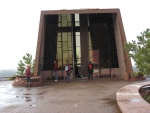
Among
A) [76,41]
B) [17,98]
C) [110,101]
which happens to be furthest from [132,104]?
[76,41]

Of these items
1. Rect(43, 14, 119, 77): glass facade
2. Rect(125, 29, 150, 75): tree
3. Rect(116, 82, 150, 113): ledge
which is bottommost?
Rect(116, 82, 150, 113): ledge

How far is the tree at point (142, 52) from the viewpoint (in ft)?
40.8

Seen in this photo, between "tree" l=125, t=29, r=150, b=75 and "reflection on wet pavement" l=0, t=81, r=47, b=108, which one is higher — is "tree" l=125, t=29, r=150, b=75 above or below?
above

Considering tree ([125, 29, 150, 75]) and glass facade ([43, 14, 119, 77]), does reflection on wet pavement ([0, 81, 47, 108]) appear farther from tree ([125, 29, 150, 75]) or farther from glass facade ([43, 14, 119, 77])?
glass facade ([43, 14, 119, 77])

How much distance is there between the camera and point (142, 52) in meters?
12.6

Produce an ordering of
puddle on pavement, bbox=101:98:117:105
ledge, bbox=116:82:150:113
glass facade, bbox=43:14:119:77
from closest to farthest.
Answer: ledge, bbox=116:82:150:113 → puddle on pavement, bbox=101:98:117:105 → glass facade, bbox=43:14:119:77

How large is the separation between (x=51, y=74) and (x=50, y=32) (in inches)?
145

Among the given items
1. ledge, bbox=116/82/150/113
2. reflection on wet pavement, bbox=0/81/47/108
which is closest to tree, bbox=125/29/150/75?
ledge, bbox=116/82/150/113

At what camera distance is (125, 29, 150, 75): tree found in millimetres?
12445

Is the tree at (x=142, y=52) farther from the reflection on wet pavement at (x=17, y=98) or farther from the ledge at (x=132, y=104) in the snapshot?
the reflection on wet pavement at (x=17, y=98)

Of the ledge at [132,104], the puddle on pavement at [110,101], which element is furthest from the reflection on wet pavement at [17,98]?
the ledge at [132,104]

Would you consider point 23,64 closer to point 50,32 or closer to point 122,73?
point 50,32

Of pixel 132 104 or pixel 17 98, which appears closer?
pixel 132 104

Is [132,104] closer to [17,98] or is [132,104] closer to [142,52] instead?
[142,52]
